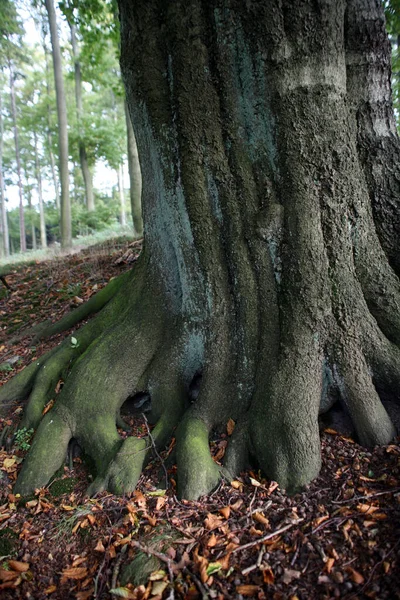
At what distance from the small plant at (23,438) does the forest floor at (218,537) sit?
0.27 metres

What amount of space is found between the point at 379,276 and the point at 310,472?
1656 mm

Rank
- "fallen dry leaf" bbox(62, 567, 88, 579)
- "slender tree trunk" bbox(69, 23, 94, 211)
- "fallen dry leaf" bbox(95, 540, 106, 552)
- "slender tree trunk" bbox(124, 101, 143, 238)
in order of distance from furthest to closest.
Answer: "slender tree trunk" bbox(69, 23, 94, 211)
"slender tree trunk" bbox(124, 101, 143, 238)
"fallen dry leaf" bbox(95, 540, 106, 552)
"fallen dry leaf" bbox(62, 567, 88, 579)

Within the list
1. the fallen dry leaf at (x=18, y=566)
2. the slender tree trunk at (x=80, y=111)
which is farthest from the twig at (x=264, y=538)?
the slender tree trunk at (x=80, y=111)

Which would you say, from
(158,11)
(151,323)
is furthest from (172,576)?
(158,11)

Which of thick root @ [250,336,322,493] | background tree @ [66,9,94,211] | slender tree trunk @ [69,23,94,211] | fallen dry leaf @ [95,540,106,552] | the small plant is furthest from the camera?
slender tree trunk @ [69,23,94,211]

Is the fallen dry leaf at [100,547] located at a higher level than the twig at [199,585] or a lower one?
lower

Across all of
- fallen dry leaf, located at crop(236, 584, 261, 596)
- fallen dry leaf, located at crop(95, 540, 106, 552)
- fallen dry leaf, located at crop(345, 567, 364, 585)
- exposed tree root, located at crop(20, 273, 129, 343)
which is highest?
exposed tree root, located at crop(20, 273, 129, 343)

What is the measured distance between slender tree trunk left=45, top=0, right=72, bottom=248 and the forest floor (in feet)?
34.4

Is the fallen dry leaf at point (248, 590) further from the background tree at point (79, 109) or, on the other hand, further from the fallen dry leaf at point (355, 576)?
the background tree at point (79, 109)

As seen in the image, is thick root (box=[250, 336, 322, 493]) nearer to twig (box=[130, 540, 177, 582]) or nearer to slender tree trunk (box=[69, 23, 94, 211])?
twig (box=[130, 540, 177, 582])

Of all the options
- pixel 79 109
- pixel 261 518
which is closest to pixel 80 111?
pixel 79 109

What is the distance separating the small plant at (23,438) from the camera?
3414mm

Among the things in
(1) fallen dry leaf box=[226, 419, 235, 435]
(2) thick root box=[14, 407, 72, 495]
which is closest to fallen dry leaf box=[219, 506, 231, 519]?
(1) fallen dry leaf box=[226, 419, 235, 435]

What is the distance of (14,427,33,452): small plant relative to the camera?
11.2 ft
